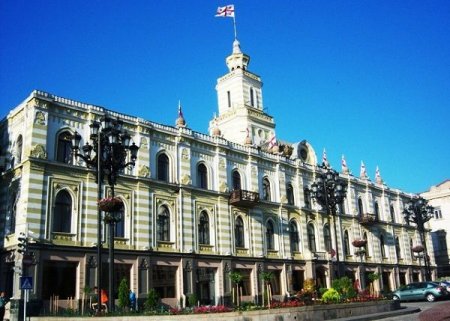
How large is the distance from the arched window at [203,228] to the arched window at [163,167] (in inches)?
145

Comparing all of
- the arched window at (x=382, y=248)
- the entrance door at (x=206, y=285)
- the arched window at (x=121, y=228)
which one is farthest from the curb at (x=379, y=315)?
the arched window at (x=382, y=248)

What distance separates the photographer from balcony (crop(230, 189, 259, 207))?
3528 cm

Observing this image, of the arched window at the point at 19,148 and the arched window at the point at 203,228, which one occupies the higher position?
the arched window at the point at 19,148

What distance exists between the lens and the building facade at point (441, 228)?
2473 inches

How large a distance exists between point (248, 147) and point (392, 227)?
22871 mm

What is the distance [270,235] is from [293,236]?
2852 mm

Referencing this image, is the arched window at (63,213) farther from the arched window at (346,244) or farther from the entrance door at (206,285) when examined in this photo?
the arched window at (346,244)

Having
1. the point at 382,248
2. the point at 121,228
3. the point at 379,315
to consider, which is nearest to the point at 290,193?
the point at 382,248

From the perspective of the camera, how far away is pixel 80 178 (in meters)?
28.1

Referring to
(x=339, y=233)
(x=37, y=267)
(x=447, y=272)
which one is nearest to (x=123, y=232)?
(x=37, y=267)

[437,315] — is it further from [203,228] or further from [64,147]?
[203,228]

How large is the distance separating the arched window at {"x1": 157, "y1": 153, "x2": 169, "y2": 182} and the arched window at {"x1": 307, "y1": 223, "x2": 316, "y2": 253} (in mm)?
15149

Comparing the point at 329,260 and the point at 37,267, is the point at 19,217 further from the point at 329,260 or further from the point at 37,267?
the point at 329,260

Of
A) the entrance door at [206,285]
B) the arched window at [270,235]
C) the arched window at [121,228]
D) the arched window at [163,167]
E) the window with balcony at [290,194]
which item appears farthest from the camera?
the window with balcony at [290,194]
